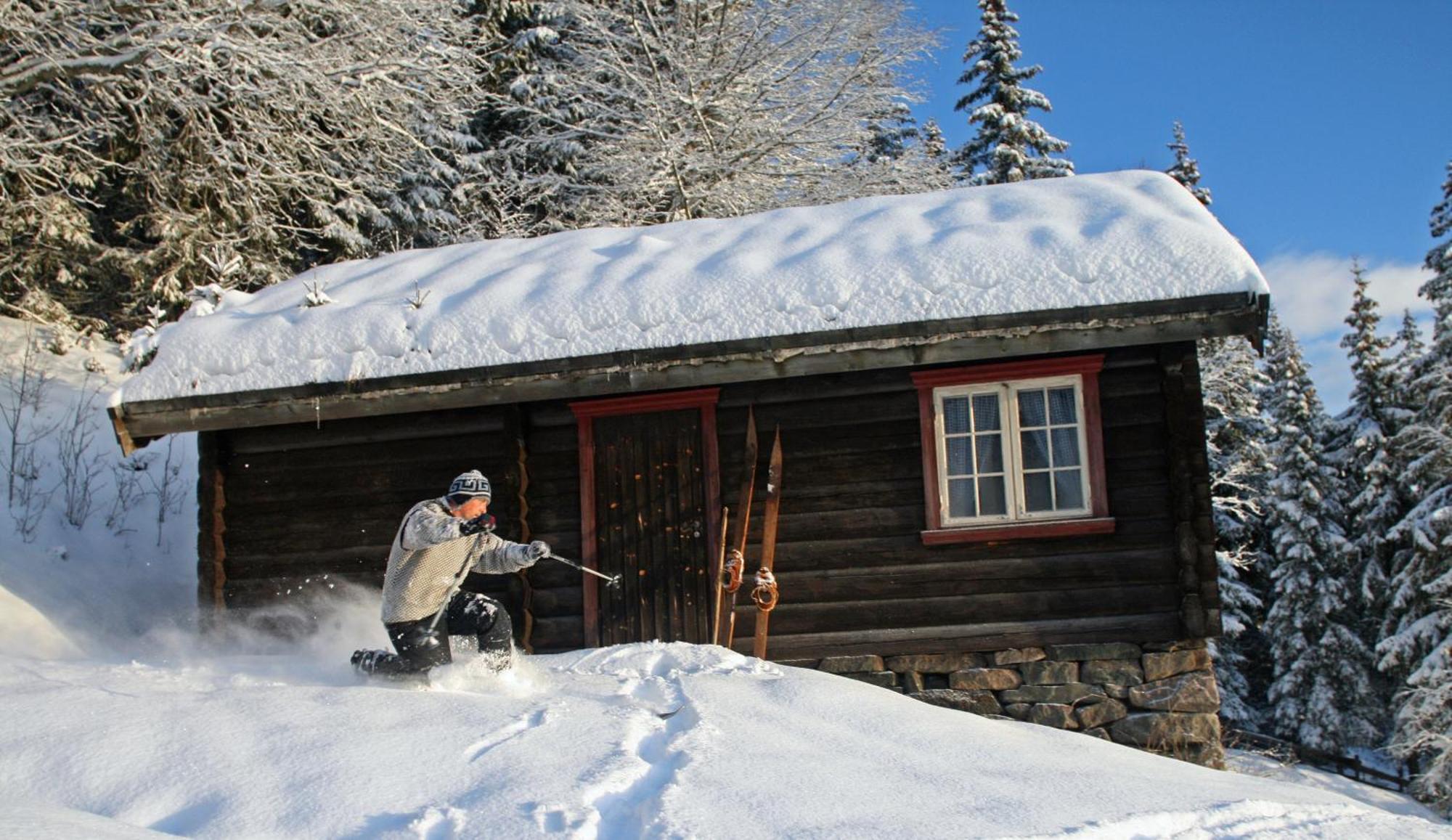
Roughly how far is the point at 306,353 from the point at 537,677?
3794mm

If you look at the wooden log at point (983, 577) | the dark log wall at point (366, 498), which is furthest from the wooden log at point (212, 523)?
the wooden log at point (983, 577)

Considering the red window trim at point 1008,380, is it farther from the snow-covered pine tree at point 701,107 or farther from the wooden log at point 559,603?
the snow-covered pine tree at point 701,107

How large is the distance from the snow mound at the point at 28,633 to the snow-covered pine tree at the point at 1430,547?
63.3ft

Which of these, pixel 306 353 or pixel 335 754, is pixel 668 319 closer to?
pixel 306 353

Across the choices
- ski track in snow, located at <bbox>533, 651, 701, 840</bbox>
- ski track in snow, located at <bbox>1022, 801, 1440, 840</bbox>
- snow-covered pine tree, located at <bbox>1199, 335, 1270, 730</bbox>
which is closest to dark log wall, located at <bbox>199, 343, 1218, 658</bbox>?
ski track in snow, located at <bbox>533, 651, 701, 840</bbox>

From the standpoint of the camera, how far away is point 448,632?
7.38 m

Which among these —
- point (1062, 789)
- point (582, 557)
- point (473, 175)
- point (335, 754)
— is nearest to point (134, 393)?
point (582, 557)

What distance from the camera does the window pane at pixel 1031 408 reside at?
29.2ft

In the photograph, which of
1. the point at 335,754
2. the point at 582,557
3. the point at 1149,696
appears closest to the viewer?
the point at 335,754

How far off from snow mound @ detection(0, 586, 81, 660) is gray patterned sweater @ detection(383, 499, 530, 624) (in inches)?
157

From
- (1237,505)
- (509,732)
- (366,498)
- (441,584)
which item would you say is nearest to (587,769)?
(509,732)

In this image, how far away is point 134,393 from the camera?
952 centimetres

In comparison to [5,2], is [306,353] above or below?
below

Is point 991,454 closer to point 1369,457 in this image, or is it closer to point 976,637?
point 976,637
